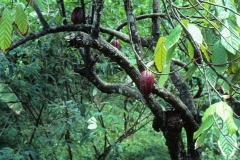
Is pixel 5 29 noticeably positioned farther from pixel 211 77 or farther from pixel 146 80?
pixel 146 80

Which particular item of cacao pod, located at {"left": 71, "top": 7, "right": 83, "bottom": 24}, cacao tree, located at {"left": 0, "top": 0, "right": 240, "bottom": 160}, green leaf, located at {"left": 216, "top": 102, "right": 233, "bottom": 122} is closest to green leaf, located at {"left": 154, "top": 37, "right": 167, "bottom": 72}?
cacao tree, located at {"left": 0, "top": 0, "right": 240, "bottom": 160}

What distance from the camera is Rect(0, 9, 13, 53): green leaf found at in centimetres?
72

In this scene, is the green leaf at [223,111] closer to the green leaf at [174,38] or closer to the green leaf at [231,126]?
the green leaf at [231,126]

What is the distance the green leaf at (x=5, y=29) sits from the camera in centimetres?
72

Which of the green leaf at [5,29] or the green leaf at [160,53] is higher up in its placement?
the green leaf at [5,29]

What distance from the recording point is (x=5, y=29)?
0.73 meters

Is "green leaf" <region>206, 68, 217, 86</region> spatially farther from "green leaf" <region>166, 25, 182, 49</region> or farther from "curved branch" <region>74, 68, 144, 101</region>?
"curved branch" <region>74, 68, 144, 101</region>

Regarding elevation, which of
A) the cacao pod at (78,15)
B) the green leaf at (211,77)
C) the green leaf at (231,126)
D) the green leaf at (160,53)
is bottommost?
the green leaf at (231,126)

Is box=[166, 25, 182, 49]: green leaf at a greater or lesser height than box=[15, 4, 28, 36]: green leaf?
lesser

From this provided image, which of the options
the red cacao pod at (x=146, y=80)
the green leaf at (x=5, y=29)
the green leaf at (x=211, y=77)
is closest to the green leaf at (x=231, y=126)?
the green leaf at (x=211, y=77)

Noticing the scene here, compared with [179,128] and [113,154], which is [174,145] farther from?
[113,154]

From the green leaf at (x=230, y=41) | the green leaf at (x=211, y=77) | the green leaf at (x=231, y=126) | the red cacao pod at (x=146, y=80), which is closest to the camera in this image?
the green leaf at (x=231, y=126)

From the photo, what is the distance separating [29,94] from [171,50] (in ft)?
5.90

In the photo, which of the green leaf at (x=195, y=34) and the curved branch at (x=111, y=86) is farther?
the curved branch at (x=111, y=86)
